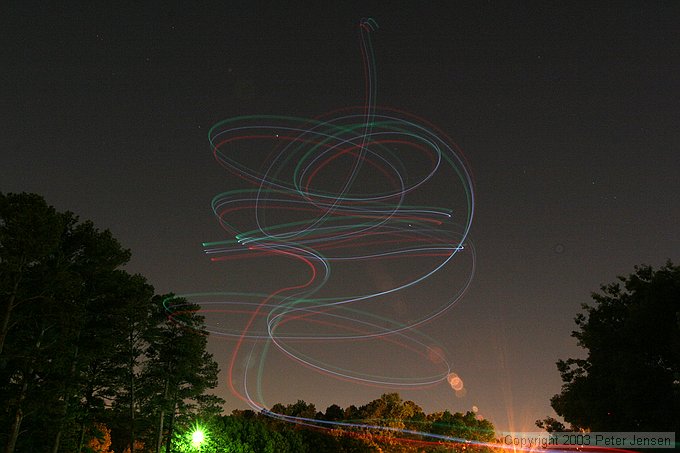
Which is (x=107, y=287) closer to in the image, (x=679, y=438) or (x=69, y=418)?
(x=69, y=418)

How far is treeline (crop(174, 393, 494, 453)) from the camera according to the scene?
48688 millimetres

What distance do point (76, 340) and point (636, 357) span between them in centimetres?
2582

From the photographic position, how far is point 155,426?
44125 millimetres

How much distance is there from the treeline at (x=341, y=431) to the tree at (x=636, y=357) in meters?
28.7

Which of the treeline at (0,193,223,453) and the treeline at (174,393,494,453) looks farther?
the treeline at (174,393,494,453)

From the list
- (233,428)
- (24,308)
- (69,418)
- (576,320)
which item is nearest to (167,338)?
(233,428)

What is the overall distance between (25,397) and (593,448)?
2233 cm

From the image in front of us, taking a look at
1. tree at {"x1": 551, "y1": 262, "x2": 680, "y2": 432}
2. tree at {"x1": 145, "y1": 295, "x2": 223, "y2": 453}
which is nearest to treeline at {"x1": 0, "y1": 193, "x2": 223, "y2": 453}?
tree at {"x1": 145, "y1": 295, "x2": 223, "y2": 453}

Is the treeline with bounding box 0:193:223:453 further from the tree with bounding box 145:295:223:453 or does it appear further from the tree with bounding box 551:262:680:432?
the tree with bounding box 551:262:680:432

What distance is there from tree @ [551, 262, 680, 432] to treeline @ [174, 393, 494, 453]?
28729 millimetres

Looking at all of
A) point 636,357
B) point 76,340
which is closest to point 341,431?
point 76,340

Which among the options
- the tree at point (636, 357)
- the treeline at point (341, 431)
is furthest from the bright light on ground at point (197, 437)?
the tree at point (636, 357)

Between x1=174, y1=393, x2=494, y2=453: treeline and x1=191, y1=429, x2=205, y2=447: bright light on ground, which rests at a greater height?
x1=174, y1=393, x2=494, y2=453: treeline

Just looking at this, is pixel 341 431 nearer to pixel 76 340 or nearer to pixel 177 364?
pixel 177 364
